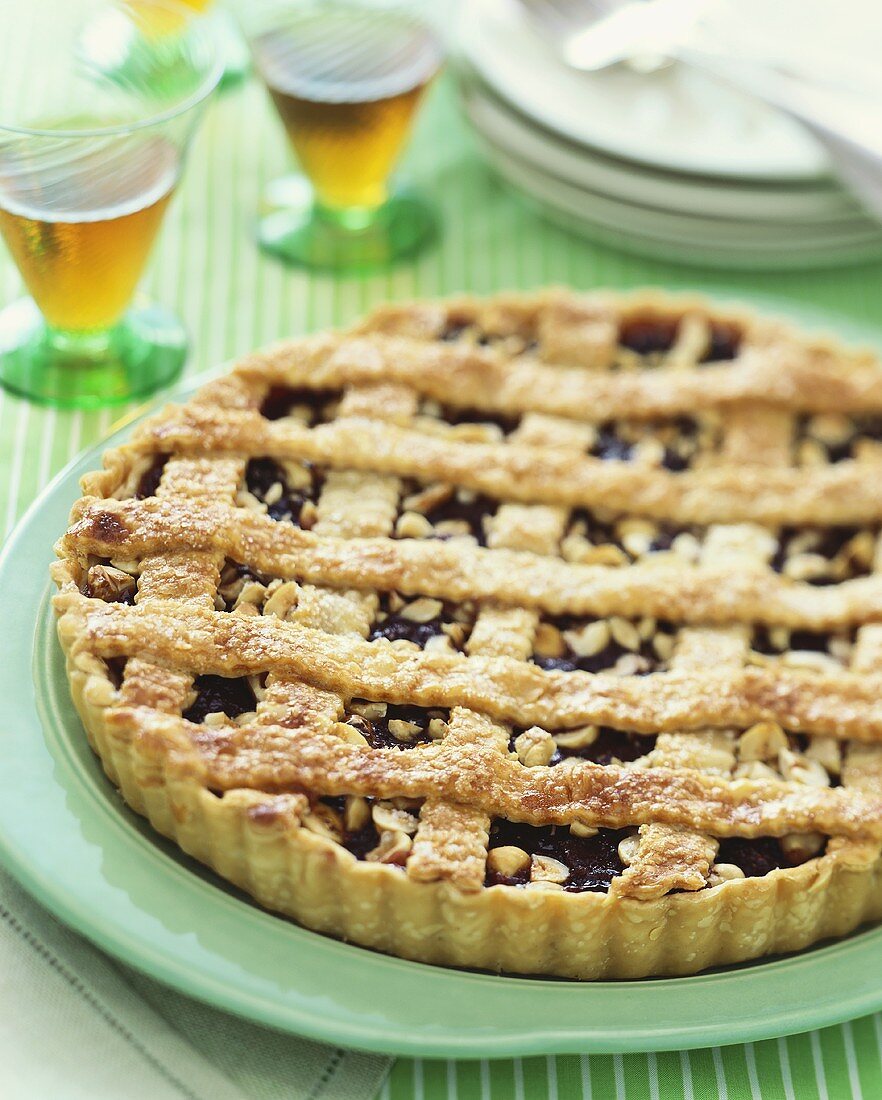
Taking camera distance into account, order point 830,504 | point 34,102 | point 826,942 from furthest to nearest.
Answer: point 34,102
point 830,504
point 826,942

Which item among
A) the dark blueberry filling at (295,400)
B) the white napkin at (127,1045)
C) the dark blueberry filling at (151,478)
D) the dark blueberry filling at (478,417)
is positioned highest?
the dark blueberry filling at (151,478)

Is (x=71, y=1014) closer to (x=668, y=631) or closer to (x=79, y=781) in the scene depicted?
(x=79, y=781)

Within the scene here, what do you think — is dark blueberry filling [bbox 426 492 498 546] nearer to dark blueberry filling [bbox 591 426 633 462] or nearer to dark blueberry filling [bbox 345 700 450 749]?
dark blueberry filling [bbox 591 426 633 462]

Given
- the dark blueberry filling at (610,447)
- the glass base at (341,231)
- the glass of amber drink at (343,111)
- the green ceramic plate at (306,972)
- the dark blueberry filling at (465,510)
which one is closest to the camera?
the green ceramic plate at (306,972)

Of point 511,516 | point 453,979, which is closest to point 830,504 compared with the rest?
point 511,516

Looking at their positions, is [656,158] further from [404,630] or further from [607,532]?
[404,630]

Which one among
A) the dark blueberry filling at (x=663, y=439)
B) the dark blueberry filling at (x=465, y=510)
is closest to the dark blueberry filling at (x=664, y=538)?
the dark blueberry filling at (x=663, y=439)

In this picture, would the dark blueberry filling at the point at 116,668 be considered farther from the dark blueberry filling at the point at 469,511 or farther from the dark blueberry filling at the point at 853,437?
the dark blueberry filling at the point at 853,437
